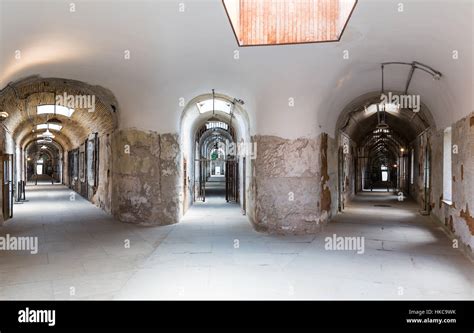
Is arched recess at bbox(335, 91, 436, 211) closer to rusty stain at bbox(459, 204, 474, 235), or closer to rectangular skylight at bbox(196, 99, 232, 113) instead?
rectangular skylight at bbox(196, 99, 232, 113)

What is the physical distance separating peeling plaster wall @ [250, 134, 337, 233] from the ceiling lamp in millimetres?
2931

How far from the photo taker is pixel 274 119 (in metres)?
8.32

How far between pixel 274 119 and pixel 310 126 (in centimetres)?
79

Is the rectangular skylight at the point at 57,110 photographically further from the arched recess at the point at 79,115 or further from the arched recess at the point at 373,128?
the arched recess at the point at 373,128

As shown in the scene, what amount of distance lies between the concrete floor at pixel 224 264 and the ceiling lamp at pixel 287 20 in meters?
3.27

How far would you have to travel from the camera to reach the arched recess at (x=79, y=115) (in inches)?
368

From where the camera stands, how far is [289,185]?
8219 millimetres

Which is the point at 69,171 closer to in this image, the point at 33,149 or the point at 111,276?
the point at 33,149

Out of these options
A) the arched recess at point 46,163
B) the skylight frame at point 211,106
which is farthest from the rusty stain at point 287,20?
the arched recess at point 46,163

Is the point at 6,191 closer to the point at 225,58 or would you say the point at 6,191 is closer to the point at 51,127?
the point at 225,58

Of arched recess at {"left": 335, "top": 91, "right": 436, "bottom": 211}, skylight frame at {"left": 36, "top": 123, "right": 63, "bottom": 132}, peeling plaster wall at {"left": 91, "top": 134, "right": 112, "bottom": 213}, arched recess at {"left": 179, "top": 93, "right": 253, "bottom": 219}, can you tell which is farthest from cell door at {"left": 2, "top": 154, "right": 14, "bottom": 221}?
arched recess at {"left": 335, "top": 91, "right": 436, "bottom": 211}

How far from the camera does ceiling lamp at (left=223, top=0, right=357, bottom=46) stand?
5527 mm

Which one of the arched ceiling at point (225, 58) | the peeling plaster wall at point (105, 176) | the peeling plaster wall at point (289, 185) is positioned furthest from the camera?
the peeling plaster wall at point (105, 176)
